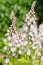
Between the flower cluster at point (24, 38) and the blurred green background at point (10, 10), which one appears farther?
the blurred green background at point (10, 10)

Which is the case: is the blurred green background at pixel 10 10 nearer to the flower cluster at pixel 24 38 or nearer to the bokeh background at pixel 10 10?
the bokeh background at pixel 10 10

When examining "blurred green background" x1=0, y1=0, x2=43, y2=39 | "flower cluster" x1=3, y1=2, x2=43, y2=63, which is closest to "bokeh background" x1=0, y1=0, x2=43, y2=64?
"blurred green background" x1=0, y1=0, x2=43, y2=39

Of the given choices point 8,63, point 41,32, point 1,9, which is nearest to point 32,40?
point 41,32

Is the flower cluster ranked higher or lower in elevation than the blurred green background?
lower

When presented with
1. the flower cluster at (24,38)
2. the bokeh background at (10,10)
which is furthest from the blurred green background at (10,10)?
the flower cluster at (24,38)

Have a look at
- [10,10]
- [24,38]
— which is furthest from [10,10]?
[24,38]

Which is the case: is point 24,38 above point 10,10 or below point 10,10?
below

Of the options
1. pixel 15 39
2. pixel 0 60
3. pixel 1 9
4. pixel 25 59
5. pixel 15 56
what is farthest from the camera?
pixel 1 9

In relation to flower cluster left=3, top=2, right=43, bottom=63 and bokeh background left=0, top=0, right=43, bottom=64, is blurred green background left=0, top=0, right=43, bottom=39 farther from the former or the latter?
flower cluster left=3, top=2, right=43, bottom=63

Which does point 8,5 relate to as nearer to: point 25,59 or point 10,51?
point 25,59

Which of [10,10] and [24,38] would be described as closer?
[24,38]

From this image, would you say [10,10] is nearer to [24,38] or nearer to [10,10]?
[10,10]
